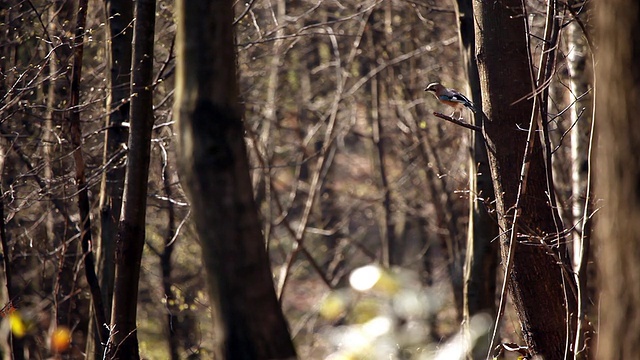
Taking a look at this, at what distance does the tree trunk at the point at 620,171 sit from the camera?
9.26ft

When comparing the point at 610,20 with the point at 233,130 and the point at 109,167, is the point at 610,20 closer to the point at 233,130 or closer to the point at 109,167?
the point at 233,130

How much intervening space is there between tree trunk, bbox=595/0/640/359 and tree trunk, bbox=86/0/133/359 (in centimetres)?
463

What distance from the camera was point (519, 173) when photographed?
5539 mm

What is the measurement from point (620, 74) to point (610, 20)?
0.19 metres

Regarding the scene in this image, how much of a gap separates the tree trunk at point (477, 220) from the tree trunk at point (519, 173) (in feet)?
2.32

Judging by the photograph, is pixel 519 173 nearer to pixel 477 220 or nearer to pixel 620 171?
pixel 477 220

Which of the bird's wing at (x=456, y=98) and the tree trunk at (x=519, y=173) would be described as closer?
the tree trunk at (x=519, y=173)

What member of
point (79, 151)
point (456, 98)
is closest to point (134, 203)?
point (79, 151)

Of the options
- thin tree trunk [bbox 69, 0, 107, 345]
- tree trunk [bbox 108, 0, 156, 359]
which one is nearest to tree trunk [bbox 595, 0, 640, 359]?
tree trunk [bbox 108, 0, 156, 359]

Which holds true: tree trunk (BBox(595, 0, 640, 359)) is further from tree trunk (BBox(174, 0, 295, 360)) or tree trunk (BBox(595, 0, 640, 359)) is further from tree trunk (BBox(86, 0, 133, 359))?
tree trunk (BBox(86, 0, 133, 359))

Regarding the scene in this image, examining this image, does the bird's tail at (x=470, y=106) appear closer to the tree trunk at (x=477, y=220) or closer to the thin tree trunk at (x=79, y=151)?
the tree trunk at (x=477, y=220)

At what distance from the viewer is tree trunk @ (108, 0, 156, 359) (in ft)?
19.7

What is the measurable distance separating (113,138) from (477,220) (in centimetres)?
321

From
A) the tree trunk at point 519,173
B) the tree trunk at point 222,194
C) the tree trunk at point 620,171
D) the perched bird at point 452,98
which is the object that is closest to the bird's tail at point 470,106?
the perched bird at point 452,98
